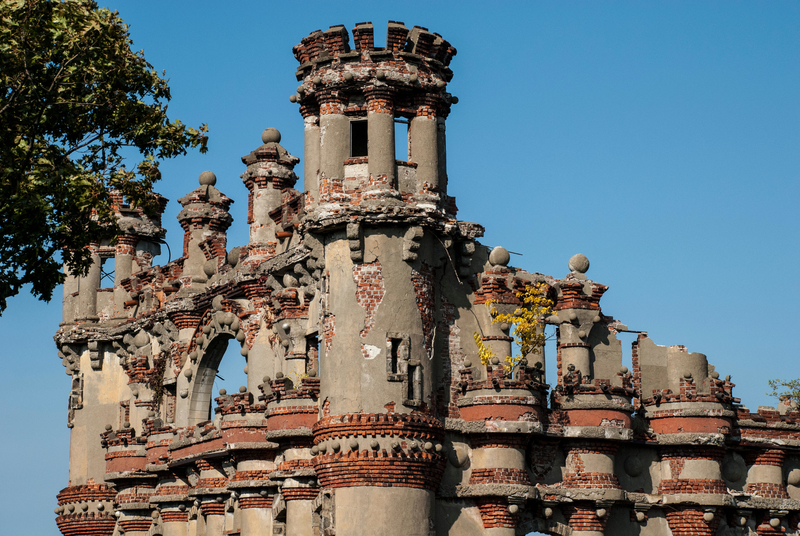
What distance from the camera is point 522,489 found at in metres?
29.9

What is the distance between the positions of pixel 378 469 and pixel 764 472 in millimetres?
10615

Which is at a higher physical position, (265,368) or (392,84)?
(392,84)

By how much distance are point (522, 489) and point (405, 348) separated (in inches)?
161

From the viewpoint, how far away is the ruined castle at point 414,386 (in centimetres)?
2894

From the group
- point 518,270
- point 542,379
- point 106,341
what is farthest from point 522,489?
point 106,341

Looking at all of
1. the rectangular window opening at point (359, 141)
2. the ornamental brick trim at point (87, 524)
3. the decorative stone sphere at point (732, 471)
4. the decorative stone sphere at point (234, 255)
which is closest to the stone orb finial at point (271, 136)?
the decorative stone sphere at point (234, 255)

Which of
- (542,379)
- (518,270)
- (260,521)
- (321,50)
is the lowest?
(260,521)

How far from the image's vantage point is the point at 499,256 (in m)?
32.1

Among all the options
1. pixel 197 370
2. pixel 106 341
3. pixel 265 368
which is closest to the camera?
pixel 265 368

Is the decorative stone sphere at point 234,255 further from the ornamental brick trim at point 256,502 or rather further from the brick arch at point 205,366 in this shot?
the ornamental brick trim at point 256,502

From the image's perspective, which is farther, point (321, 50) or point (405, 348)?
point (321, 50)

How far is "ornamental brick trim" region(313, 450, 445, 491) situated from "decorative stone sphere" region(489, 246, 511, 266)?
544 centimetres

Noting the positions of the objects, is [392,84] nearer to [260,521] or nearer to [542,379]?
[542,379]

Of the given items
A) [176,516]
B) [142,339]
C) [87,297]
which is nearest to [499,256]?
[176,516]
